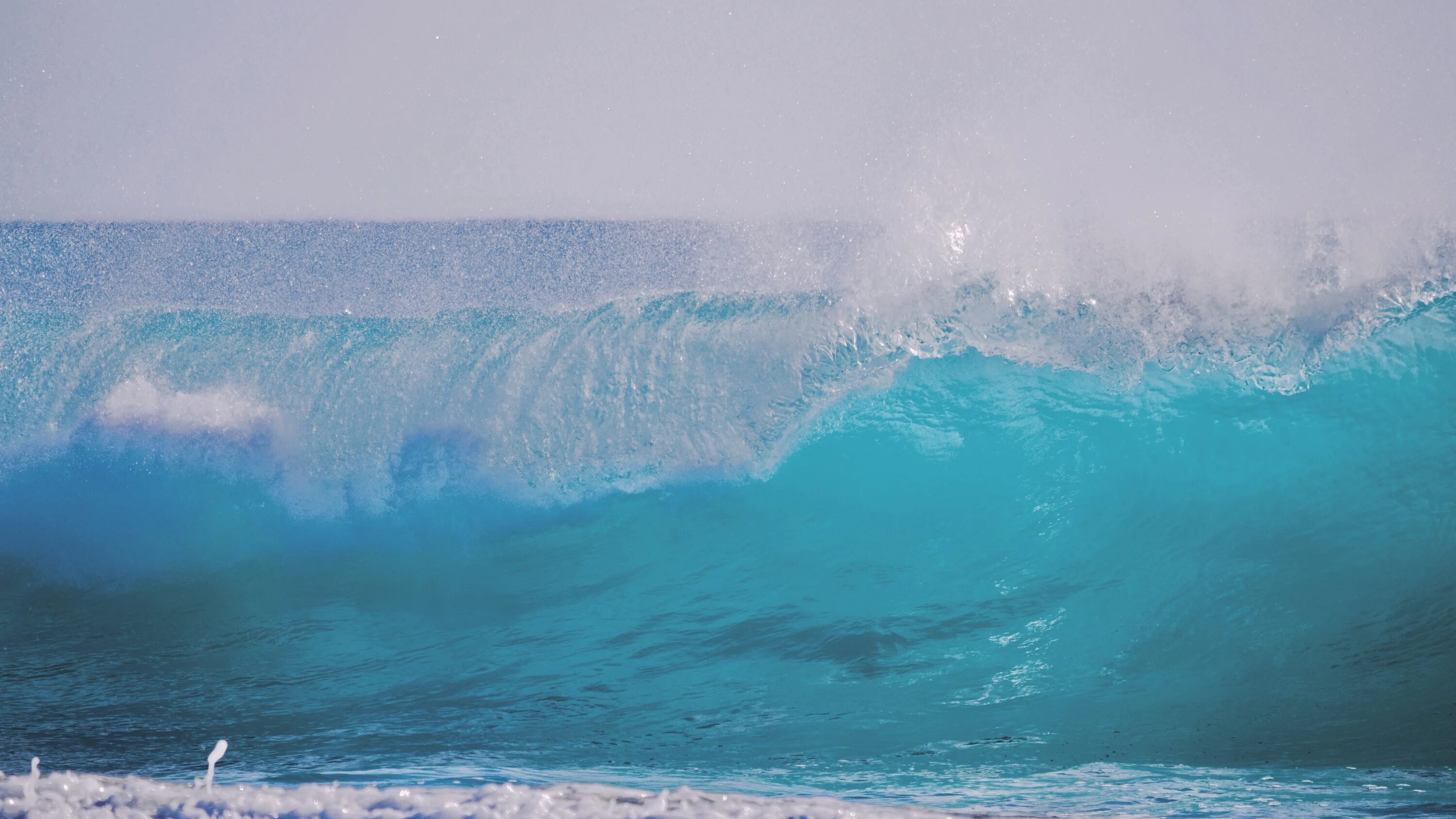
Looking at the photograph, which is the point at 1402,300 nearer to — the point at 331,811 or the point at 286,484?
the point at 331,811

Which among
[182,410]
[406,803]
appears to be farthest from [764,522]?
[182,410]

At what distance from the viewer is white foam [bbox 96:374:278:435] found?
234 centimetres

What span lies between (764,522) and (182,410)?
1.59 m

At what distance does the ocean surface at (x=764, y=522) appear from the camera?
1505 mm

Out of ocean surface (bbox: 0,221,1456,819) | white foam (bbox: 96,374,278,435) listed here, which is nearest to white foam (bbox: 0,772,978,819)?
ocean surface (bbox: 0,221,1456,819)

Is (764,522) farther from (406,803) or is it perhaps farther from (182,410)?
(182,410)

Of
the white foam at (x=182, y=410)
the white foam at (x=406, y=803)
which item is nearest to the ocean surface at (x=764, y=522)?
the white foam at (x=182, y=410)

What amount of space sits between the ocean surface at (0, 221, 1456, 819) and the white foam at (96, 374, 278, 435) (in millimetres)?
11

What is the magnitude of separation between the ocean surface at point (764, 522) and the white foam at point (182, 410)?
1 cm

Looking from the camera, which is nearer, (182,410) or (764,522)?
(764,522)

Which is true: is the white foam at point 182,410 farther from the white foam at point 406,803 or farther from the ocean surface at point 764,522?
the white foam at point 406,803

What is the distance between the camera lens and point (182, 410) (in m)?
2.39

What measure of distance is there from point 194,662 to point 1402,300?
2.69 m

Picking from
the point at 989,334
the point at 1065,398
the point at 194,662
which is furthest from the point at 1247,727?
the point at 194,662
